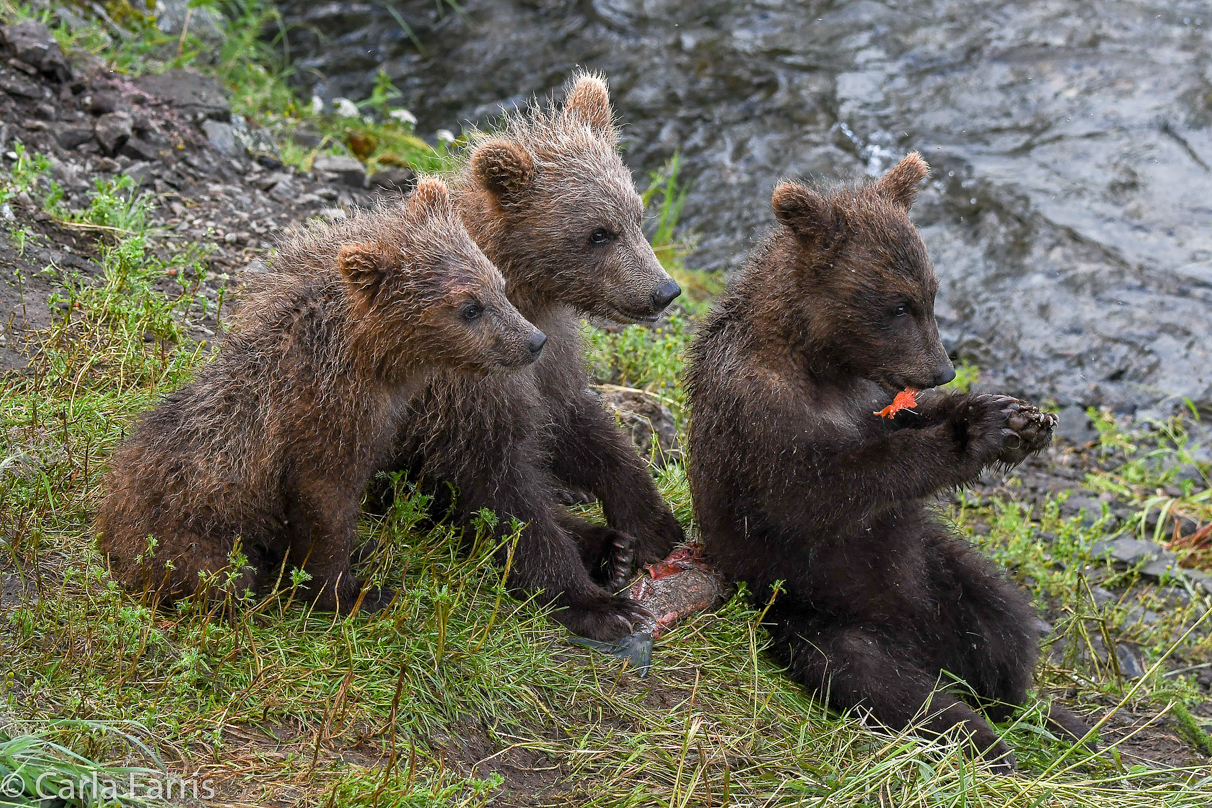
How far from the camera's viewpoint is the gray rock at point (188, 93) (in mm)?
8242

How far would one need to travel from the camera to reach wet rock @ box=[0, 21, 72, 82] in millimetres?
7605

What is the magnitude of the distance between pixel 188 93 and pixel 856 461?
19.3ft

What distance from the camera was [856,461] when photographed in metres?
4.68

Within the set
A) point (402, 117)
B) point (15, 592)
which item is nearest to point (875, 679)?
point (15, 592)

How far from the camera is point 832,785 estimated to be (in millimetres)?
4012

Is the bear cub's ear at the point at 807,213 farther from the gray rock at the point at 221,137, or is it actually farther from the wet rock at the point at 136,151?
the gray rock at the point at 221,137

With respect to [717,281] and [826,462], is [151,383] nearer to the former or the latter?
[826,462]

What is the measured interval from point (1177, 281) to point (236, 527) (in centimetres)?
827

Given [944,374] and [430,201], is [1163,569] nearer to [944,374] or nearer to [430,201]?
[944,374]

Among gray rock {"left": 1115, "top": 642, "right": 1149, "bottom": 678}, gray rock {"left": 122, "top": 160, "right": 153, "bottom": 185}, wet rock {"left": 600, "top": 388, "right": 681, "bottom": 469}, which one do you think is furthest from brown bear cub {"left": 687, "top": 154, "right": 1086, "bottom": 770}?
gray rock {"left": 122, "top": 160, "right": 153, "bottom": 185}

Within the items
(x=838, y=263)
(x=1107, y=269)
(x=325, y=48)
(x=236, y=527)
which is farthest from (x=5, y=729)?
(x=325, y=48)

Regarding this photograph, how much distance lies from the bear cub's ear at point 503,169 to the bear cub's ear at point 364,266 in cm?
82

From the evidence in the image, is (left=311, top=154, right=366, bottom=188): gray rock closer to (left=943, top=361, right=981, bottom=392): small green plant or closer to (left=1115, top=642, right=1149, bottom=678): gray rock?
(left=943, top=361, right=981, bottom=392): small green plant

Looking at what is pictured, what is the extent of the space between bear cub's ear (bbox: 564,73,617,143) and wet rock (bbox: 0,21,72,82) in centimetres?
394
